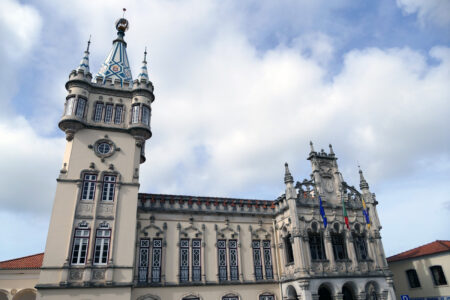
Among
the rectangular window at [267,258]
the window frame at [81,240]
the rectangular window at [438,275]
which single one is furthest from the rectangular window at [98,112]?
the rectangular window at [438,275]

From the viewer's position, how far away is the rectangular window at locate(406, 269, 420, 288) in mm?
33875

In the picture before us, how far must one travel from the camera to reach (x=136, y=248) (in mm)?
26062

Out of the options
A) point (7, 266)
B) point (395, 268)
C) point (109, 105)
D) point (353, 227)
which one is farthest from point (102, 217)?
point (395, 268)

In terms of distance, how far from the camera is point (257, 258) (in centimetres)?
2928

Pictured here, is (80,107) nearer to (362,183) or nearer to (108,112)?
(108,112)

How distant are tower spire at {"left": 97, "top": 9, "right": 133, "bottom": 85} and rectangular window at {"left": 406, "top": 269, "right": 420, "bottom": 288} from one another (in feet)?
121

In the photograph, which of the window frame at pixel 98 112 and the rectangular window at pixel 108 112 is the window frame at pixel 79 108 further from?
the rectangular window at pixel 108 112

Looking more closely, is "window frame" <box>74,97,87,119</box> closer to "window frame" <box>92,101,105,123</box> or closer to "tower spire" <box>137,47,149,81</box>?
"window frame" <box>92,101,105,123</box>

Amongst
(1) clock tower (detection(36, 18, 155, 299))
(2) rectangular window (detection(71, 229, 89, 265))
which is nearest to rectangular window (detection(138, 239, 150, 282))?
(1) clock tower (detection(36, 18, 155, 299))

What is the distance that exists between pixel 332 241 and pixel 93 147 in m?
23.6

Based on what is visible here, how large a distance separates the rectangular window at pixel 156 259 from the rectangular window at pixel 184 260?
6.14 ft

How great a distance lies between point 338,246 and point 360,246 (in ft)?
8.51

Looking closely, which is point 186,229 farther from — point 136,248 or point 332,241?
point 332,241

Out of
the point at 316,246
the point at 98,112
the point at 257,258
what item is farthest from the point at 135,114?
the point at 316,246
